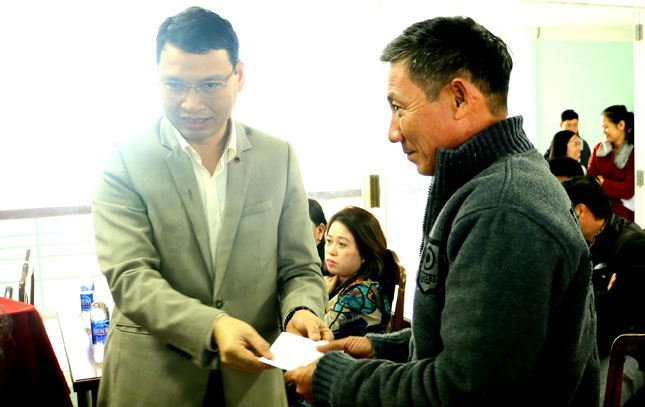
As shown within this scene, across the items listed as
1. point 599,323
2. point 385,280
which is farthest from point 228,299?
point 599,323

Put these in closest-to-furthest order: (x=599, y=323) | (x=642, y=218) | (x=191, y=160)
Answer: (x=191, y=160), (x=599, y=323), (x=642, y=218)

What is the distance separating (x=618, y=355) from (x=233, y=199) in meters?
1.19

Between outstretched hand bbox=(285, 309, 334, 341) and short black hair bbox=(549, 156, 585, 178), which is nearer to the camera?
outstretched hand bbox=(285, 309, 334, 341)

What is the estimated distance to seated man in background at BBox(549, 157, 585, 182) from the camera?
3520 mm

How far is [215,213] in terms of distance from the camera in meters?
1.50

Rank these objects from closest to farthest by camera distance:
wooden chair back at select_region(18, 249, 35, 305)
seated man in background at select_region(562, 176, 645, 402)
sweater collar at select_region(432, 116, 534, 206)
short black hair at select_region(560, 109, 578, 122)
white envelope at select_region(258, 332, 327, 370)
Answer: sweater collar at select_region(432, 116, 534, 206) → white envelope at select_region(258, 332, 327, 370) → seated man in background at select_region(562, 176, 645, 402) → wooden chair back at select_region(18, 249, 35, 305) → short black hair at select_region(560, 109, 578, 122)

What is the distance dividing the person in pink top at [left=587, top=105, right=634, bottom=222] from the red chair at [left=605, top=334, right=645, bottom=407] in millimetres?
3493

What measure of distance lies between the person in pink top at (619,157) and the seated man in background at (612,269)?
235cm

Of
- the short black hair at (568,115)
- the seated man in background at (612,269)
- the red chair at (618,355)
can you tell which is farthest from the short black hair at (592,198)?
the short black hair at (568,115)

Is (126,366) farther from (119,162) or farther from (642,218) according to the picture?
(642,218)

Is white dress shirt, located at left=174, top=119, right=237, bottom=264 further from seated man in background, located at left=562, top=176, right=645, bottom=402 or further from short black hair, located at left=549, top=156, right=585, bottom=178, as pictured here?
short black hair, located at left=549, top=156, right=585, bottom=178

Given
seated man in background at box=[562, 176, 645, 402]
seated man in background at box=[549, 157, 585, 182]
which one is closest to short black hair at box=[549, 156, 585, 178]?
seated man in background at box=[549, 157, 585, 182]

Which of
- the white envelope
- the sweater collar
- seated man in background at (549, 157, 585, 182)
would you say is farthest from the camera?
seated man in background at (549, 157, 585, 182)

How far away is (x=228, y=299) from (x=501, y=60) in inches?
32.1
